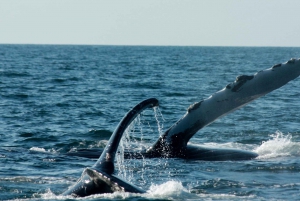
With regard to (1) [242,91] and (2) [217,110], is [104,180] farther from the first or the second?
A: (1) [242,91]

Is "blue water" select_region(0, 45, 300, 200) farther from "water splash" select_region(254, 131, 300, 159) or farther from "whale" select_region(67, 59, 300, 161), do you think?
"whale" select_region(67, 59, 300, 161)

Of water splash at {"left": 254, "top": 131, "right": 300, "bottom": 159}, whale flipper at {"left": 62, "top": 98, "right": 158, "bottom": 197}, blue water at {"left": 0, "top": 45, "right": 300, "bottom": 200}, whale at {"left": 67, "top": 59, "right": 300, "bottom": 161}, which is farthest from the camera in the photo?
water splash at {"left": 254, "top": 131, "right": 300, "bottom": 159}

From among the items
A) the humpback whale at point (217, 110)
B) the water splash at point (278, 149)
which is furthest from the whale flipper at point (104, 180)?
the water splash at point (278, 149)

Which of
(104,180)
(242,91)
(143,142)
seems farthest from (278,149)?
(104,180)

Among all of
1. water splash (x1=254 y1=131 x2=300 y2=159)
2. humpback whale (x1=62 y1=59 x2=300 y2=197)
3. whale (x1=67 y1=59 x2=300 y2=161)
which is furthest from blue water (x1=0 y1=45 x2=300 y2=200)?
whale (x1=67 y1=59 x2=300 y2=161)

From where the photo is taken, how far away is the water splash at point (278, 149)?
1204 centimetres

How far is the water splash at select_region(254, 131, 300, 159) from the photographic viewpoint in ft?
39.5

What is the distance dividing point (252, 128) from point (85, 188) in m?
10.5

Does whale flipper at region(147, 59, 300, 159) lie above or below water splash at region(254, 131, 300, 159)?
above

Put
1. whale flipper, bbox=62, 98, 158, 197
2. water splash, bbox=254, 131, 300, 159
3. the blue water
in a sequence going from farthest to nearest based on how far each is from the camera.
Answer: water splash, bbox=254, 131, 300, 159 < the blue water < whale flipper, bbox=62, 98, 158, 197

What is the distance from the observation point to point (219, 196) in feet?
27.8

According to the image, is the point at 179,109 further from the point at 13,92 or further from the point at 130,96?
the point at 13,92

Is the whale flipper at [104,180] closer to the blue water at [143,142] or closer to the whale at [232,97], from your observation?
the blue water at [143,142]

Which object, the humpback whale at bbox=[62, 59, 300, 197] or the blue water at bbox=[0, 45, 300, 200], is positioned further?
the humpback whale at bbox=[62, 59, 300, 197]
